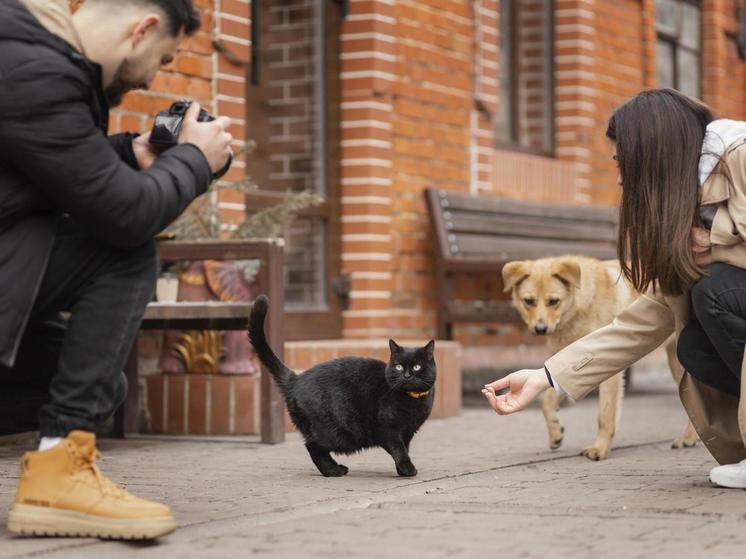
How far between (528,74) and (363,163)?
3353mm

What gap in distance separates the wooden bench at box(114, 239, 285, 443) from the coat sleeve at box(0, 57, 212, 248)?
9.23 feet

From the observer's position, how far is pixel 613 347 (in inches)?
197

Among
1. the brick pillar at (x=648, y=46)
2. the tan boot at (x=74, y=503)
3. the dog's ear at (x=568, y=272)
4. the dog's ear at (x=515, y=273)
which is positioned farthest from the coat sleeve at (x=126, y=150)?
the brick pillar at (x=648, y=46)

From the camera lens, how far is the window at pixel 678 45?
1462 centimetres

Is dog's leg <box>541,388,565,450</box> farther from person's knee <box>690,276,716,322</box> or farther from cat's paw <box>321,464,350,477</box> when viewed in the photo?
person's knee <box>690,276,716,322</box>

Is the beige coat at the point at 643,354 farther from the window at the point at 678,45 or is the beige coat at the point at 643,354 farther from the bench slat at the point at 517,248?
the window at the point at 678,45

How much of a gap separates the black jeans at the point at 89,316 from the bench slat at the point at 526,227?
20.1ft

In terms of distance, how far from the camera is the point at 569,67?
490 inches

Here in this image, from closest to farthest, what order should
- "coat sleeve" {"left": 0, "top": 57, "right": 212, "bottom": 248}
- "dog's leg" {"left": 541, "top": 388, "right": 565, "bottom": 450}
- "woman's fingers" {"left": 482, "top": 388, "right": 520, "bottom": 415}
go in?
"coat sleeve" {"left": 0, "top": 57, "right": 212, "bottom": 248} → "woman's fingers" {"left": 482, "top": 388, "right": 520, "bottom": 415} → "dog's leg" {"left": 541, "top": 388, "right": 565, "bottom": 450}

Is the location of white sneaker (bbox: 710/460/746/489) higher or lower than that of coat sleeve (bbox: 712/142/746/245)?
lower

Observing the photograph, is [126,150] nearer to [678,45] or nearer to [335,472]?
[335,472]

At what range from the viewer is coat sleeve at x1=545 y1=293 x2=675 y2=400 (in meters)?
4.95

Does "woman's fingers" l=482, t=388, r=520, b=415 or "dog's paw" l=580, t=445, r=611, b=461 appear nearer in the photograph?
"woman's fingers" l=482, t=388, r=520, b=415

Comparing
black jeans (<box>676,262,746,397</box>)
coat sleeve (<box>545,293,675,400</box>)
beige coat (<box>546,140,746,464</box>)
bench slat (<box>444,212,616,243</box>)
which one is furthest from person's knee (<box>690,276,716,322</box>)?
bench slat (<box>444,212,616,243</box>)
